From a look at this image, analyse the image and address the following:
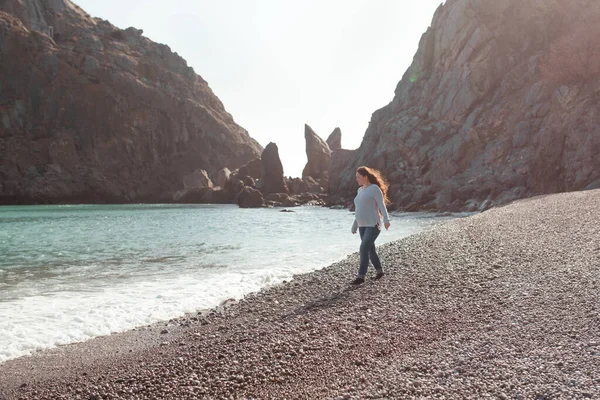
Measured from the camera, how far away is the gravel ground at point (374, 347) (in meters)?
4.88

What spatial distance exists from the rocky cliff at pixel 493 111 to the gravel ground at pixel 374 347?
38867 millimetres

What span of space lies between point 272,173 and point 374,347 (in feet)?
344

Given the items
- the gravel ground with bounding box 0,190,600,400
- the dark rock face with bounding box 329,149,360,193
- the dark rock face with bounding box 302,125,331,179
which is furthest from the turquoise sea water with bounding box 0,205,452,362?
the dark rock face with bounding box 302,125,331,179

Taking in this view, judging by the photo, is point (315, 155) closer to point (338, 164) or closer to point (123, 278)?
point (338, 164)

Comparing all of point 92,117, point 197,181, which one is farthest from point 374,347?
point 92,117

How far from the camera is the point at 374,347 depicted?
6.20 meters

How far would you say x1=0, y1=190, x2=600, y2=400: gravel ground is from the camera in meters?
4.88

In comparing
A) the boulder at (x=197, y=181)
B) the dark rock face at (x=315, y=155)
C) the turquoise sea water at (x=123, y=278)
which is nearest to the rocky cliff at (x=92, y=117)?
the boulder at (x=197, y=181)

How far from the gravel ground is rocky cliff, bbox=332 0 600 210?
3887 centimetres

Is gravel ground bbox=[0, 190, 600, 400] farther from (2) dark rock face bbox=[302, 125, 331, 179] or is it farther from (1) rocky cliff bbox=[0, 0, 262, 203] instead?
(1) rocky cliff bbox=[0, 0, 262, 203]

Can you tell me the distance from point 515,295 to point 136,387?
7043 mm

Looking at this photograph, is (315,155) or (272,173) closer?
(272,173)

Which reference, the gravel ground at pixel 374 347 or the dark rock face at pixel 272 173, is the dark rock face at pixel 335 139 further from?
the gravel ground at pixel 374 347

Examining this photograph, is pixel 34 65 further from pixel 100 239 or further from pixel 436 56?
pixel 100 239
